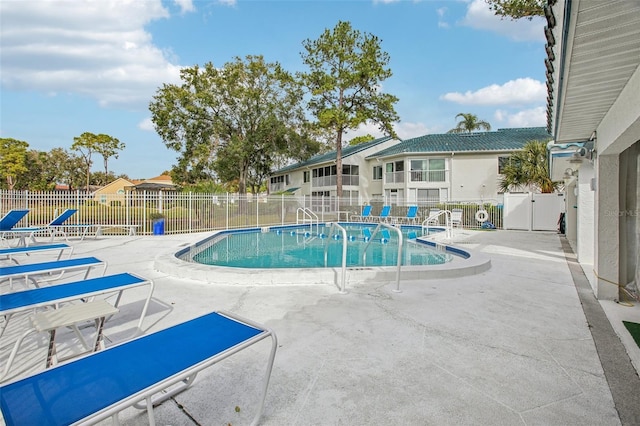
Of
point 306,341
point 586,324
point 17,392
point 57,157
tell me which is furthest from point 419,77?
point 57,157

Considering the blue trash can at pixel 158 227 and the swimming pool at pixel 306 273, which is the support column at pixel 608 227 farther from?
the blue trash can at pixel 158 227

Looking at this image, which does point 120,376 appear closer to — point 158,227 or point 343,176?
point 158,227

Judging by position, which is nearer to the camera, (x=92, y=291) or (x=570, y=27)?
(x=570, y=27)

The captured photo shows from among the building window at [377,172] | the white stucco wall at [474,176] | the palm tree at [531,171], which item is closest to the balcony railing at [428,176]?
the white stucco wall at [474,176]

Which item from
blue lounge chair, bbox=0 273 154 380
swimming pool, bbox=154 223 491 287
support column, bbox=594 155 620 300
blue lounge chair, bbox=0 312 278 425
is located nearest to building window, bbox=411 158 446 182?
swimming pool, bbox=154 223 491 287

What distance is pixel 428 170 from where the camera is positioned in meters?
27.0

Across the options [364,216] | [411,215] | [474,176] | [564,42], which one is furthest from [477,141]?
[564,42]

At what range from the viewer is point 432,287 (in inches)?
219

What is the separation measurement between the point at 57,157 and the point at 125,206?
145ft

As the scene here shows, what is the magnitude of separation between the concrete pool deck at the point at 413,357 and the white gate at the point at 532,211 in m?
12.1

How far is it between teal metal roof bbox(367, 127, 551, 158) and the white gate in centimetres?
1003

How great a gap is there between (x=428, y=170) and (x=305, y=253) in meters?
19.4

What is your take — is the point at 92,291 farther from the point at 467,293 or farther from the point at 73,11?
the point at 73,11

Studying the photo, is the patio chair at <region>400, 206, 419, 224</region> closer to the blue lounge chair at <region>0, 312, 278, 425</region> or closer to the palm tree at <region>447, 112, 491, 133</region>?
the blue lounge chair at <region>0, 312, 278, 425</region>
